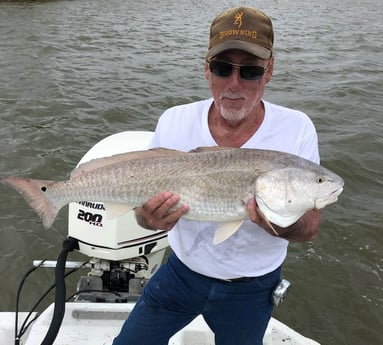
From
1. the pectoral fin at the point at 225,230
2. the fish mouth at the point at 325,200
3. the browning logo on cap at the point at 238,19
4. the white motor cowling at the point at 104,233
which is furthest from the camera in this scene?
the white motor cowling at the point at 104,233

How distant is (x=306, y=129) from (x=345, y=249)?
4110 millimetres

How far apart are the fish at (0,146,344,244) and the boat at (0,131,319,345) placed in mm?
908

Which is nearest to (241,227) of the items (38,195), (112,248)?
(38,195)

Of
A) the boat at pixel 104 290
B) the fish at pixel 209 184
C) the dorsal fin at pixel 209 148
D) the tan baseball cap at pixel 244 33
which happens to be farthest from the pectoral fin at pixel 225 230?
the boat at pixel 104 290

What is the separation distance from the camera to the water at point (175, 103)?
563 cm

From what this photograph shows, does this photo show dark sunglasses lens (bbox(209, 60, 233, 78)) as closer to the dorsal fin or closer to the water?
the dorsal fin

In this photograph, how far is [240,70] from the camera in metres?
2.56

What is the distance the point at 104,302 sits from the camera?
144 inches

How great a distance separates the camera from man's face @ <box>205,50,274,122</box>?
2561 mm

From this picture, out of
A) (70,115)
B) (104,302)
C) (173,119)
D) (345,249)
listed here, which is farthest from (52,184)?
(70,115)

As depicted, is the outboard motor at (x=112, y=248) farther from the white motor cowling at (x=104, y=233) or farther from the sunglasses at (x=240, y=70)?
the sunglasses at (x=240, y=70)

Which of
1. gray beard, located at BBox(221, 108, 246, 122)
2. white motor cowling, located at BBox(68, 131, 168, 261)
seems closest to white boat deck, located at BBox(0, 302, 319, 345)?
white motor cowling, located at BBox(68, 131, 168, 261)

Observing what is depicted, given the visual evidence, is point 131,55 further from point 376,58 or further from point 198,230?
point 198,230

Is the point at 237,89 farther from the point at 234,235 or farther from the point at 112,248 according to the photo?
the point at 112,248
